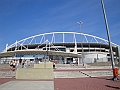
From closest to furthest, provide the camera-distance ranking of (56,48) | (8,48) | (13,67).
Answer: (13,67) → (56,48) → (8,48)

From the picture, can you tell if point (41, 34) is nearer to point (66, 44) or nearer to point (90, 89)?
point (66, 44)

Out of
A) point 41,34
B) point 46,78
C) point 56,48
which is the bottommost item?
A: point 46,78

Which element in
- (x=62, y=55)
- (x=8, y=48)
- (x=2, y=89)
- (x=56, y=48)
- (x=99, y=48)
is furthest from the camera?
(x=8, y=48)

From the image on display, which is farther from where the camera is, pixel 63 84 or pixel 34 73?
pixel 34 73

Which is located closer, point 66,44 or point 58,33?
point 66,44

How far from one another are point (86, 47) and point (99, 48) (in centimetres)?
839

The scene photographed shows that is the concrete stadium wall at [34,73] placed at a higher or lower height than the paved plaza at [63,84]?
higher

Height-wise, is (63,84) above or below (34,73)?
below

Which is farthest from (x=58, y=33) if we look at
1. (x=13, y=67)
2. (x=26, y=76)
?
(x=26, y=76)

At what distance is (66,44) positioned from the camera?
9700 centimetres

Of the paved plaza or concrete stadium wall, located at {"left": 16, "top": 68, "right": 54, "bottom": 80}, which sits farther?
concrete stadium wall, located at {"left": 16, "top": 68, "right": 54, "bottom": 80}

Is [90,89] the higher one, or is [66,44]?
[66,44]

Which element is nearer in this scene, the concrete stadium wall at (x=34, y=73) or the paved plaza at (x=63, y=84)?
the paved plaza at (x=63, y=84)

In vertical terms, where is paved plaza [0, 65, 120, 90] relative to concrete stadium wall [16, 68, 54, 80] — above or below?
below
